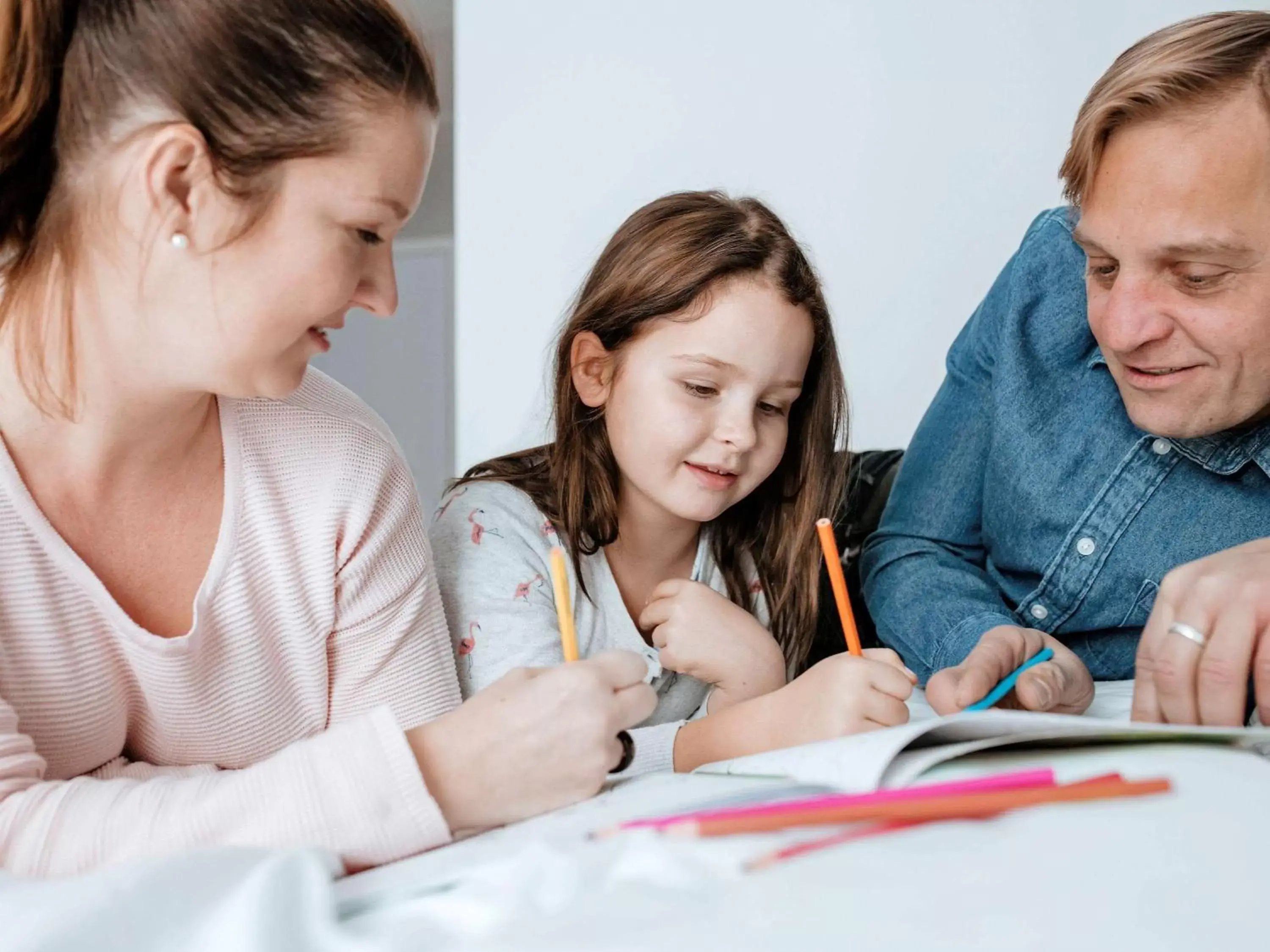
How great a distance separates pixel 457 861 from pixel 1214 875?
36cm

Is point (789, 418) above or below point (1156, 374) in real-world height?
below

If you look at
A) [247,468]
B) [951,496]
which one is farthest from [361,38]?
[951,496]

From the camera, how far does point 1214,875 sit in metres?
0.53

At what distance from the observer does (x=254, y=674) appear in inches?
38.5

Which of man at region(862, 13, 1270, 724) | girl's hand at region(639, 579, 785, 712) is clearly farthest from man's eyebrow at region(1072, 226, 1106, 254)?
girl's hand at region(639, 579, 785, 712)

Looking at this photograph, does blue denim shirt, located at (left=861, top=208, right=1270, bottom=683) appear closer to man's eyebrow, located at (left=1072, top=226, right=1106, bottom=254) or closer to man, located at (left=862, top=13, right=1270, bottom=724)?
man, located at (left=862, top=13, right=1270, bottom=724)

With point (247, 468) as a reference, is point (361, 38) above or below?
above

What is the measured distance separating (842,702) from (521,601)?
1.32 feet

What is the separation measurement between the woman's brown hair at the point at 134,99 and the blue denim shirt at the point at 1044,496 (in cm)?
77

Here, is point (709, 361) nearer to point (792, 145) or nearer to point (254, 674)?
point (254, 674)

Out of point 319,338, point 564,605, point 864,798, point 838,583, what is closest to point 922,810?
point 864,798

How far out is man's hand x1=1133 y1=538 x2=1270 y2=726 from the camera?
82 cm

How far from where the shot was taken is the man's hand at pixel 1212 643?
824 millimetres

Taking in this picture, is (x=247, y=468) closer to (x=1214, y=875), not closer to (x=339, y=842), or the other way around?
(x=339, y=842)
